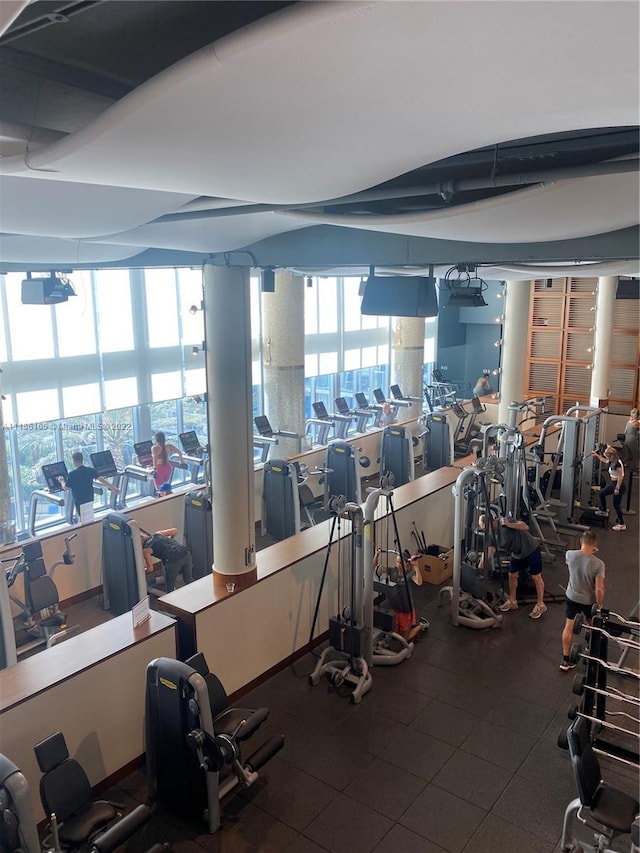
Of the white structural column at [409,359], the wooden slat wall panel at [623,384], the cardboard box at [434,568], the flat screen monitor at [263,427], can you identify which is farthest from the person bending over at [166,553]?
the wooden slat wall panel at [623,384]

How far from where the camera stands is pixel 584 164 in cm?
310

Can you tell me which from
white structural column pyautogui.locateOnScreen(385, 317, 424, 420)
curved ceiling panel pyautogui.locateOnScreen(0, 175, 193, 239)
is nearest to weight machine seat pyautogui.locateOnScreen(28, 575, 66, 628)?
curved ceiling panel pyautogui.locateOnScreen(0, 175, 193, 239)

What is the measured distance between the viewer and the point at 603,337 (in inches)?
535

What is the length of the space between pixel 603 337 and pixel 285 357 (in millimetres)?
6497

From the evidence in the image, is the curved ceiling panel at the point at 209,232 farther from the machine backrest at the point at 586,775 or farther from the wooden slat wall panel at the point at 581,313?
the wooden slat wall panel at the point at 581,313

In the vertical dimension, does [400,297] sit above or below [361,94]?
below

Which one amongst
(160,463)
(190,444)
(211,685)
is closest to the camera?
(211,685)

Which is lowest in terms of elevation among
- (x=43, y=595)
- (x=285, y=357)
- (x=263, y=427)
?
(x=43, y=595)

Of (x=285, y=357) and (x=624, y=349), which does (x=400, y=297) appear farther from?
(x=624, y=349)

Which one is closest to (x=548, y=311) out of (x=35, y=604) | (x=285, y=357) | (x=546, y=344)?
(x=546, y=344)

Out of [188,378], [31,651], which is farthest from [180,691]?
[188,378]

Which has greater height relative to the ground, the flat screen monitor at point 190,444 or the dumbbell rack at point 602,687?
the flat screen monitor at point 190,444

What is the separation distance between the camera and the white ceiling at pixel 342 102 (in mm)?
1423

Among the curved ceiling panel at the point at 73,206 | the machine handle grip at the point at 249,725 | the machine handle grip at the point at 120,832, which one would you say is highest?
the curved ceiling panel at the point at 73,206
